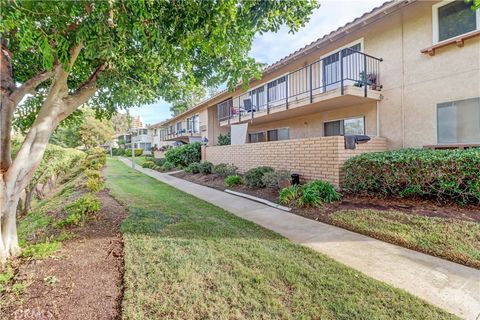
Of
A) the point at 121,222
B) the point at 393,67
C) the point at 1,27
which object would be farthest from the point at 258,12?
the point at 393,67

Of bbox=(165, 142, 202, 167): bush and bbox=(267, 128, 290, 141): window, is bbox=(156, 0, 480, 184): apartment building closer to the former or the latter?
bbox=(267, 128, 290, 141): window

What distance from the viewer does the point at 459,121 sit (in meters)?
6.80

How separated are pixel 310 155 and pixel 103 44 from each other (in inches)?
257

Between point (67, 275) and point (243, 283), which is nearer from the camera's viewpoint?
point (243, 283)

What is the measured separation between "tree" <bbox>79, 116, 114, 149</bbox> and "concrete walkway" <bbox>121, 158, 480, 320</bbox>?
3616cm

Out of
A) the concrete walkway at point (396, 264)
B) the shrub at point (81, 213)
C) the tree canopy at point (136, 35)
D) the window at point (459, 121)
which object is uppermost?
the tree canopy at point (136, 35)

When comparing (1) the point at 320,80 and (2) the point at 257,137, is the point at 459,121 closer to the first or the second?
(1) the point at 320,80

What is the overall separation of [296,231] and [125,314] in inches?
128

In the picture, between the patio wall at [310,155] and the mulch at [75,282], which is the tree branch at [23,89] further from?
the patio wall at [310,155]

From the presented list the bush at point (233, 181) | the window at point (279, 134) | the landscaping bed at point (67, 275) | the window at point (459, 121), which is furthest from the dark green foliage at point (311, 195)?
the window at point (279, 134)

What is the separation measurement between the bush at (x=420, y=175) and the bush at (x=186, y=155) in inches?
489

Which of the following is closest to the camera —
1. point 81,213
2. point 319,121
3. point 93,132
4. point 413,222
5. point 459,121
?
point 413,222

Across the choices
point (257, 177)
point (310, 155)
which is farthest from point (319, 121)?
point (257, 177)

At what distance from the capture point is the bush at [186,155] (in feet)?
57.6
